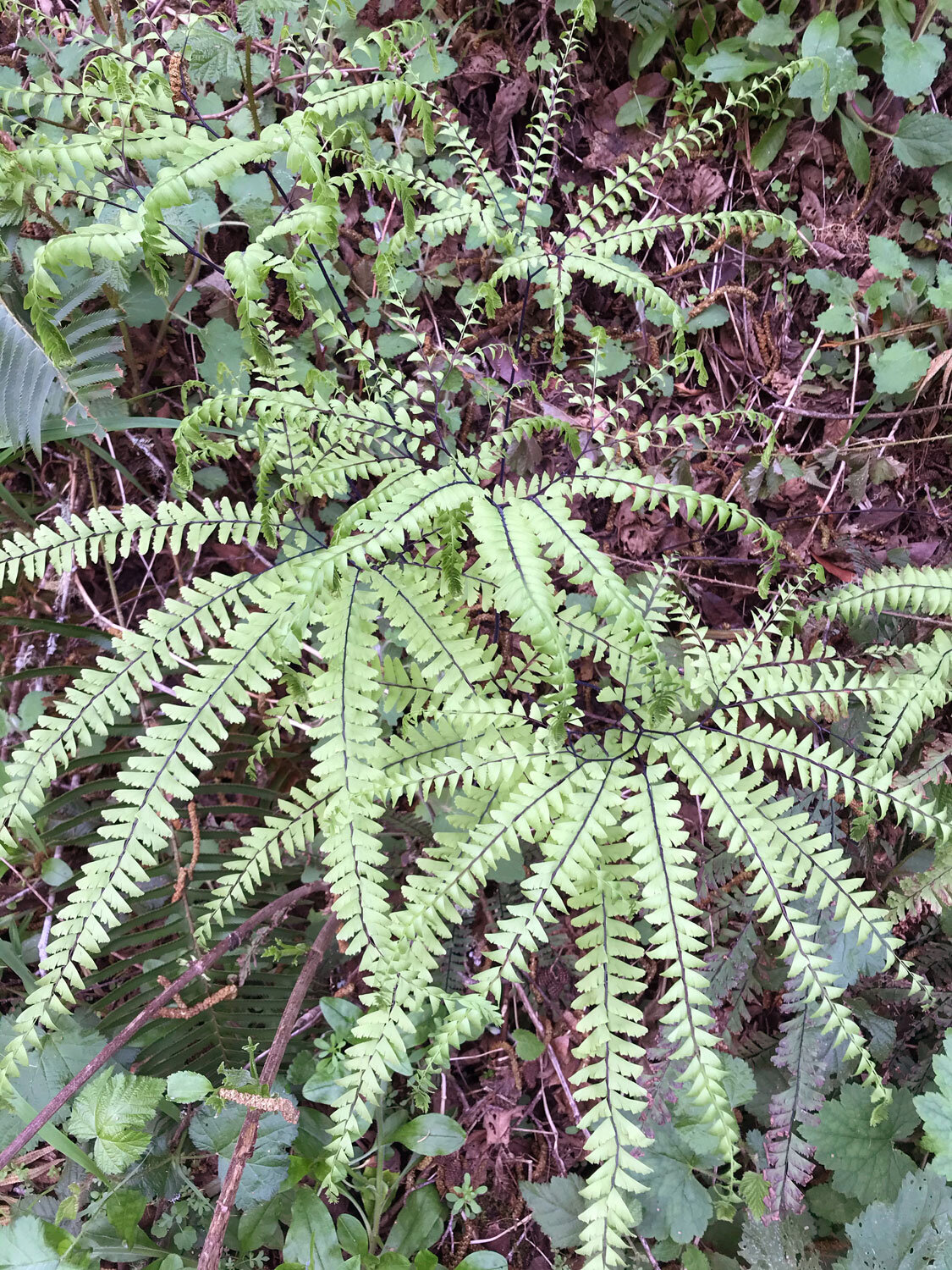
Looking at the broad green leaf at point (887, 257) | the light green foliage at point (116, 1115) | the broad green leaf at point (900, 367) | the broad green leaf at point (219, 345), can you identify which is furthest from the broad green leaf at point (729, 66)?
the light green foliage at point (116, 1115)

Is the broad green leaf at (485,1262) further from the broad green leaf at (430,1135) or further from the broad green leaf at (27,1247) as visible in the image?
the broad green leaf at (27,1247)

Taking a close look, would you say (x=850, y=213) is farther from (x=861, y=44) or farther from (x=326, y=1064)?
(x=326, y=1064)

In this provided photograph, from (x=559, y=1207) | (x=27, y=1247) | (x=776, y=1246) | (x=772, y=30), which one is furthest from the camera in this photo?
(x=772, y=30)

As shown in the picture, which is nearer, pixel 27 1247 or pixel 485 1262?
pixel 27 1247

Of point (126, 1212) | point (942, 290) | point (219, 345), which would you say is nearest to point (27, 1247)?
point (126, 1212)

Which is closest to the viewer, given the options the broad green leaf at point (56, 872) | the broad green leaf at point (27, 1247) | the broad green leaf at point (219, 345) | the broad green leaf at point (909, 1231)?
the broad green leaf at point (27, 1247)

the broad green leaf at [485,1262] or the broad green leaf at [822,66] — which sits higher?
the broad green leaf at [822,66]

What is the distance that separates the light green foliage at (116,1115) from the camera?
190 centimetres

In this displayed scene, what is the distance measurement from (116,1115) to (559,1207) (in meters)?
1.22

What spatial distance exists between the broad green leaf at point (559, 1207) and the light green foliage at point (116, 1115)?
1.07 metres

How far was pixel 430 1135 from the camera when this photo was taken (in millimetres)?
2186

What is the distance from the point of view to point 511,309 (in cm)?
307

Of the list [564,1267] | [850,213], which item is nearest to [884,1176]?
[564,1267]

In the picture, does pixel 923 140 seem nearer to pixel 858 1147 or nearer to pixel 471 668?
pixel 471 668
